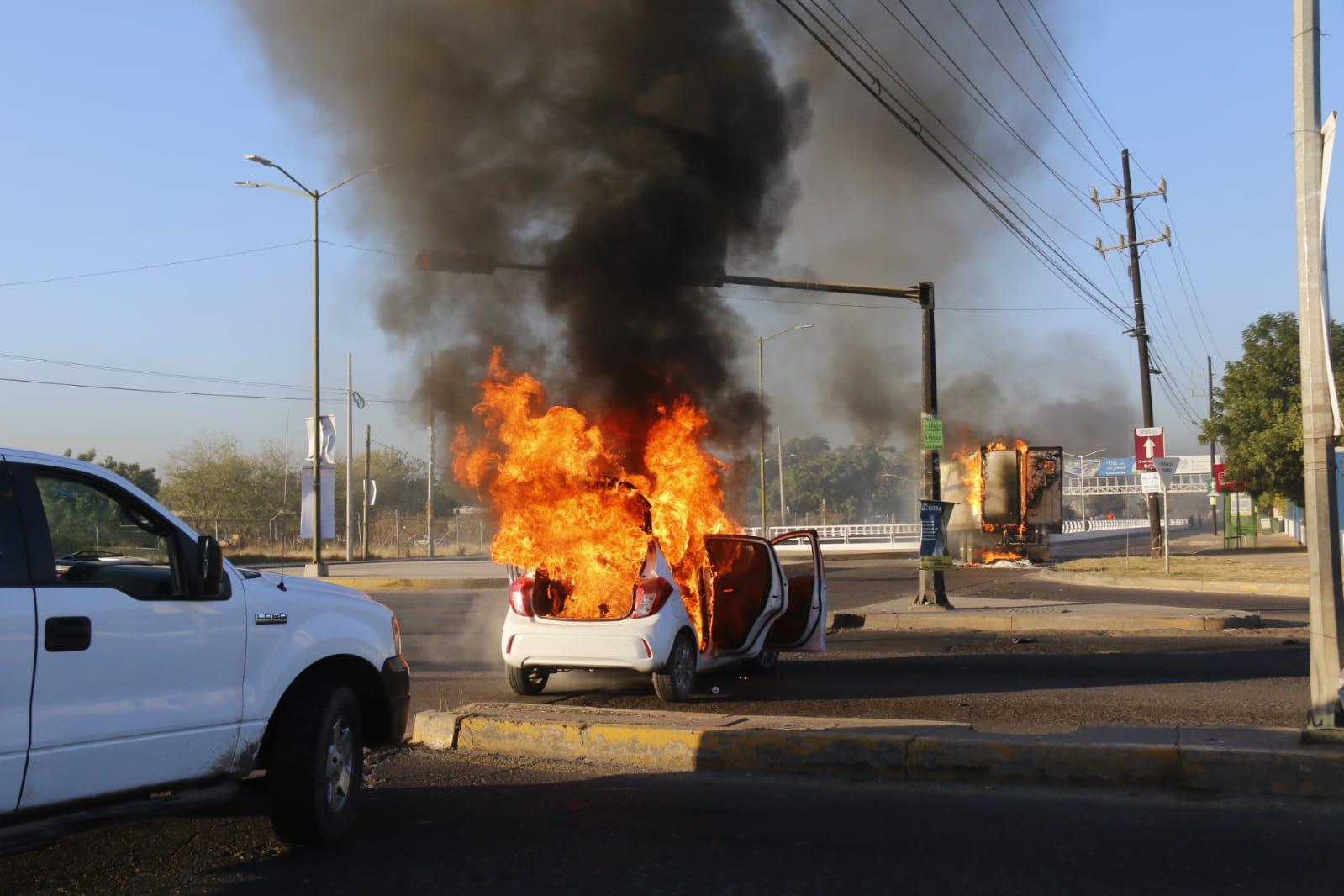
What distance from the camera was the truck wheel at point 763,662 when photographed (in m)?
11.2

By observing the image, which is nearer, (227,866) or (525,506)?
(227,866)

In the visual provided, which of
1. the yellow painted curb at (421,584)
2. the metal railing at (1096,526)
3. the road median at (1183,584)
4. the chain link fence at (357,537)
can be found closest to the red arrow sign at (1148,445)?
the road median at (1183,584)

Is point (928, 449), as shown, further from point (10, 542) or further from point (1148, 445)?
point (10, 542)

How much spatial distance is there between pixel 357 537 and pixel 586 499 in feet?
164

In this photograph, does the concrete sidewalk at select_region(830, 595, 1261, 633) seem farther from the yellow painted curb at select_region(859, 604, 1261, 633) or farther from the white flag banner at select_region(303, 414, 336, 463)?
the white flag banner at select_region(303, 414, 336, 463)

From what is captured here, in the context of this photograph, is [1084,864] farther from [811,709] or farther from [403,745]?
[403,745]

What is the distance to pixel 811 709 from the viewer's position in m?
9.05

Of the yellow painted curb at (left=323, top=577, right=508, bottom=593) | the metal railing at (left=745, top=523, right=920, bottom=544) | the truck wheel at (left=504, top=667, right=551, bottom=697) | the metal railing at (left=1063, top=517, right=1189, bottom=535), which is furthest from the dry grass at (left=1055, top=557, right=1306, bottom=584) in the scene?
the metal railing at (left=1063, top=517, right=1189, bottom=535)

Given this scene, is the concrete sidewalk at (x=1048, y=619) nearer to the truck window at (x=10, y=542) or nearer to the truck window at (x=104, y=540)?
the truck window at (x=104, y=540)

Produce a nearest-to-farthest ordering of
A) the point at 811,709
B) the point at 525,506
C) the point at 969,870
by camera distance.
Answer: the point at 969,870, the point at 811,709, the point at 525,506

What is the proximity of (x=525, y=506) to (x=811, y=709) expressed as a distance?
123 inches

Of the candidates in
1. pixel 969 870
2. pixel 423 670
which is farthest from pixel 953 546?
pixel 969 870

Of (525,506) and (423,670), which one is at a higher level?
(525,506)

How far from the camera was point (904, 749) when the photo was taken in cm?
672
